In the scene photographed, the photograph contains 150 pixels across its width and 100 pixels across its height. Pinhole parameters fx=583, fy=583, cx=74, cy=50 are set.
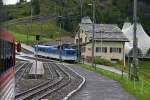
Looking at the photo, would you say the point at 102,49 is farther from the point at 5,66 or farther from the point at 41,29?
the point at 5,66

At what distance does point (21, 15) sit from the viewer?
184125 mm

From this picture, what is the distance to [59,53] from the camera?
9388cm

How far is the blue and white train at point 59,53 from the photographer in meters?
90.7

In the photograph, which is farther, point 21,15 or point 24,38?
point 21,15

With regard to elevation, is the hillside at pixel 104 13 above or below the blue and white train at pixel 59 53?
above

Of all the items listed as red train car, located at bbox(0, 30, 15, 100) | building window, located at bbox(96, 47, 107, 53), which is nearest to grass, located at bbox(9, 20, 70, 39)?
building window, located at bbox(96, 47, 107, 53)

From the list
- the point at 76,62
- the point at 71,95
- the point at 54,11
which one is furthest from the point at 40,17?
the point at 71,95

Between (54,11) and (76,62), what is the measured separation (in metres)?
90.3

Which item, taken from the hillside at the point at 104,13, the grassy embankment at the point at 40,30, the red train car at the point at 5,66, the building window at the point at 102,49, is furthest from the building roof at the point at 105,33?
the red train car at the point at 5,66

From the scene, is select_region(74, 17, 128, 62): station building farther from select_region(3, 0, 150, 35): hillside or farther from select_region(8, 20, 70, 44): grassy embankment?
select_region(8, 20, 70, 44): grassy embankment

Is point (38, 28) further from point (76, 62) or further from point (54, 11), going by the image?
point (76, 62)

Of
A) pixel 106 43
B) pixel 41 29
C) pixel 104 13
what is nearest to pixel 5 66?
→ pixel 106 43

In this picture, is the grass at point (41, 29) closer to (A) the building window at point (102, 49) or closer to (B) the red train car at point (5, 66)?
(A) the building window at point (102, 49)

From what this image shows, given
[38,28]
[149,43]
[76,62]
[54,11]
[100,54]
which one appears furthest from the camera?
[54,11]
